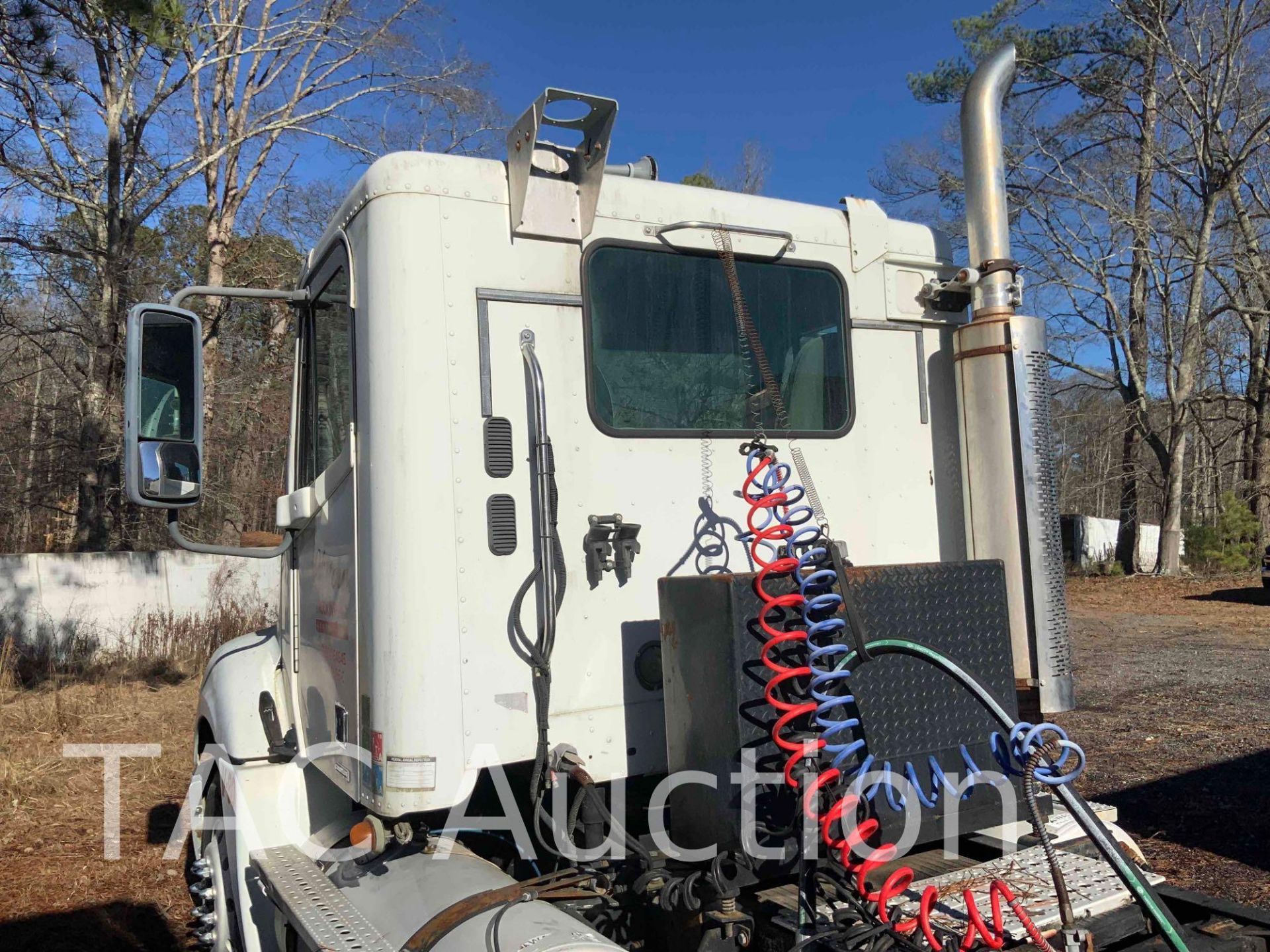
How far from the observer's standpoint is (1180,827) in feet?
18.9

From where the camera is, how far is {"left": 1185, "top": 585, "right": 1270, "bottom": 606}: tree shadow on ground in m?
17.7

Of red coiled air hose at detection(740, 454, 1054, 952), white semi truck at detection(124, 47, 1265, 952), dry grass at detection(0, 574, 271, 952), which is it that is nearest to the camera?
red coiled air hose at detection(740, 454, 1054, 952)

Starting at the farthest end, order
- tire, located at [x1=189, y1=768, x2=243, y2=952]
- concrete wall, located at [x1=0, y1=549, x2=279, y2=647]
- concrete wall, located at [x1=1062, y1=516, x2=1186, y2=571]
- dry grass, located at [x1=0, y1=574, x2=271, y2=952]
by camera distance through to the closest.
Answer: concrete wall, located at [x1=1062, y1=516, x2=1186, y2=571], concrete wall, located at [x1=0, y1=549, x2=279, y2=647], dry grass, located at [x1=0, y1=574, x2=271, y2=952], tire, located at [x1=189, y1=768, x2=243, y2=952]

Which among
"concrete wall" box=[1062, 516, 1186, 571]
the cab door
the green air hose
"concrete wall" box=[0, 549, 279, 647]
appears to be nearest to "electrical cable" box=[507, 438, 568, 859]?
the cab door

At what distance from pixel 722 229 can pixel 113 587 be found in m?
12.7

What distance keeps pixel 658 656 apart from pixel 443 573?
25.2 inches

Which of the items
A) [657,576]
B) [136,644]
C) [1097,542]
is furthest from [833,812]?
[1097,542]

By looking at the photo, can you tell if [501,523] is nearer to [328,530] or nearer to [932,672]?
[328,530]

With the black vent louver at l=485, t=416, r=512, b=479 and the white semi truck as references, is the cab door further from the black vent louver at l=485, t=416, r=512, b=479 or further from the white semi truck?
the black vent louver at l=485, t=416, r=512, b=479

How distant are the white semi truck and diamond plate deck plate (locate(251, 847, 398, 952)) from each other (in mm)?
18

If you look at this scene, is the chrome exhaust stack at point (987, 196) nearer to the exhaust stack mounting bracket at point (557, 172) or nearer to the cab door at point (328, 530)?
the exhaust stack mounting bracket at point (557, 172)

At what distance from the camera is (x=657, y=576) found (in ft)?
9.20

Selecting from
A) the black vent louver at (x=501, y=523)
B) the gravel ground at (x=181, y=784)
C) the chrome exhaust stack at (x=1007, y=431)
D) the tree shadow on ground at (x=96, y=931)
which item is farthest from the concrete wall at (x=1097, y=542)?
the black vent louver at (x=501, y=523)

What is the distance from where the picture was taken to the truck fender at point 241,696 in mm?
3574
